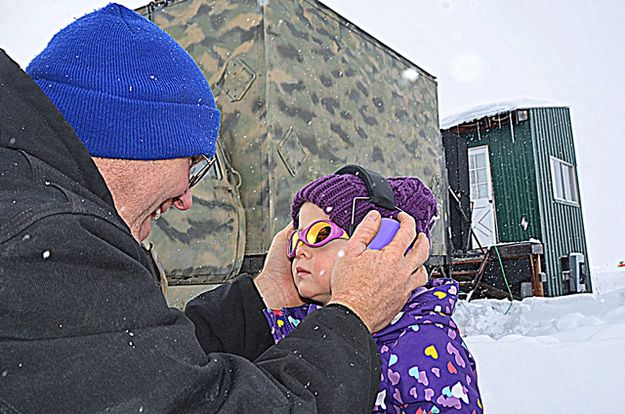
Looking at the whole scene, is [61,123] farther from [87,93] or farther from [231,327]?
[231,327]

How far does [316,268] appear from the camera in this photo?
1784 millimetres

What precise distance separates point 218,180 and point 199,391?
341cm

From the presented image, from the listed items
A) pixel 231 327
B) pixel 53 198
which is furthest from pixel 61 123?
pixel 231 327

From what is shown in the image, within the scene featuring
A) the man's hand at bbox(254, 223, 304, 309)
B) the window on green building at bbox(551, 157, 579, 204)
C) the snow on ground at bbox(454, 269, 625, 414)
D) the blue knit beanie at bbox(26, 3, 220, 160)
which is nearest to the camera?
the blue knit beanie at bbox(26, 3, 220, 160)

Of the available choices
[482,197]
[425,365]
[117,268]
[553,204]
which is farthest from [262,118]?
[553,204]

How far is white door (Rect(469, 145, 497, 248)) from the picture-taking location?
48.1 feet

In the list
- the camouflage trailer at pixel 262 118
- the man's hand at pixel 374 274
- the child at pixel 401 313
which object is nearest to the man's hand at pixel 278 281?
the child at pixel 401 313

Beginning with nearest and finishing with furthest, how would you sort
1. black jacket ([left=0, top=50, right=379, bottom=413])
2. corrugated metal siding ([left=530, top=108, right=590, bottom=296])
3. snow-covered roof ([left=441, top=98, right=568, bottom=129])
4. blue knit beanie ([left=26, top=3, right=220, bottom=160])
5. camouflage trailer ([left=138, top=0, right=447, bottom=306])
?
black jacket ([left=0, top=50, right=379, bottom=413]), blue knit beanie ([left=26, top=3, right=220, bottom=160]), camouflage trailer ([left=138, top=0, right=447, bottom=306]), corrugated metal siding ([left=530, top=108, right=590, bottom=296]), snow-covered roof ([left=441, top=98, right=568, bottom=129])

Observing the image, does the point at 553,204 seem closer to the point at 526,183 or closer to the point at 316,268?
the point at 526,183

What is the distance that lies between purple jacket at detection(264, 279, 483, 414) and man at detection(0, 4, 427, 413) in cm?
23

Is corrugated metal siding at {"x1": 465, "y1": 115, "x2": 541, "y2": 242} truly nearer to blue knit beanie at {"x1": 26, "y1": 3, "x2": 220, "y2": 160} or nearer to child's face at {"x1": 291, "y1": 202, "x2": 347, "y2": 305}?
child's face at {"x1": 291, "y1": 202, "x2": 347, "y2": 305}

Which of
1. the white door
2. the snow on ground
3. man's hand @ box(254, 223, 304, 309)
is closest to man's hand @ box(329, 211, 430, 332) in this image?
man's hand @ box(254, 223, 304, 309)

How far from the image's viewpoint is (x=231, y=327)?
5.98 feet

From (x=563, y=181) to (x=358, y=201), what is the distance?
48.5 ft
